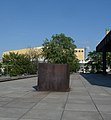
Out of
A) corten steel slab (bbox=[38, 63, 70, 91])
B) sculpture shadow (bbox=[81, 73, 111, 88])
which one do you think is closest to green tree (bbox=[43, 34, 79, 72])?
sculpture shadow (bbox=[81, 73, 111, 88])

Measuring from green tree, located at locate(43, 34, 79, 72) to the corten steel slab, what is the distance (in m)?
85.7

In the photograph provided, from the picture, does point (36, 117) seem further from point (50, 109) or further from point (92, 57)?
point (92, 57)

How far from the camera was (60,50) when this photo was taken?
361 ft

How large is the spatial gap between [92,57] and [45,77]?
105145 millimetres

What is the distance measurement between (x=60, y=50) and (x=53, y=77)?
8931 cm

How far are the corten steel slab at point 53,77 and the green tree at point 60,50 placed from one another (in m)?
85.7

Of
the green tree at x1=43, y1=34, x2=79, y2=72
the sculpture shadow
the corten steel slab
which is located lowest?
the sculpture shadow

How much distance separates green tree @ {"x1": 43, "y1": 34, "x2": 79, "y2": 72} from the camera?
357ft

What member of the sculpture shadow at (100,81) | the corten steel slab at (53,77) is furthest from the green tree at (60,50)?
the corten steel slab at (53,77)

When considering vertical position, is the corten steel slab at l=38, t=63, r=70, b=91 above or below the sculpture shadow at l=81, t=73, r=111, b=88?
above

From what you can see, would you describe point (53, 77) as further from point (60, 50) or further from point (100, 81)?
point (60, 50)

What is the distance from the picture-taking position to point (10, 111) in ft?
35.6

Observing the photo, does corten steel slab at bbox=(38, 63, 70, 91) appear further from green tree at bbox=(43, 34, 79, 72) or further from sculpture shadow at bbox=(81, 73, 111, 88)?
green tree at bbox=(43, 34, 79, 72)

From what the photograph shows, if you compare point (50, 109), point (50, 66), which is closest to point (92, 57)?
point (50, 66)
